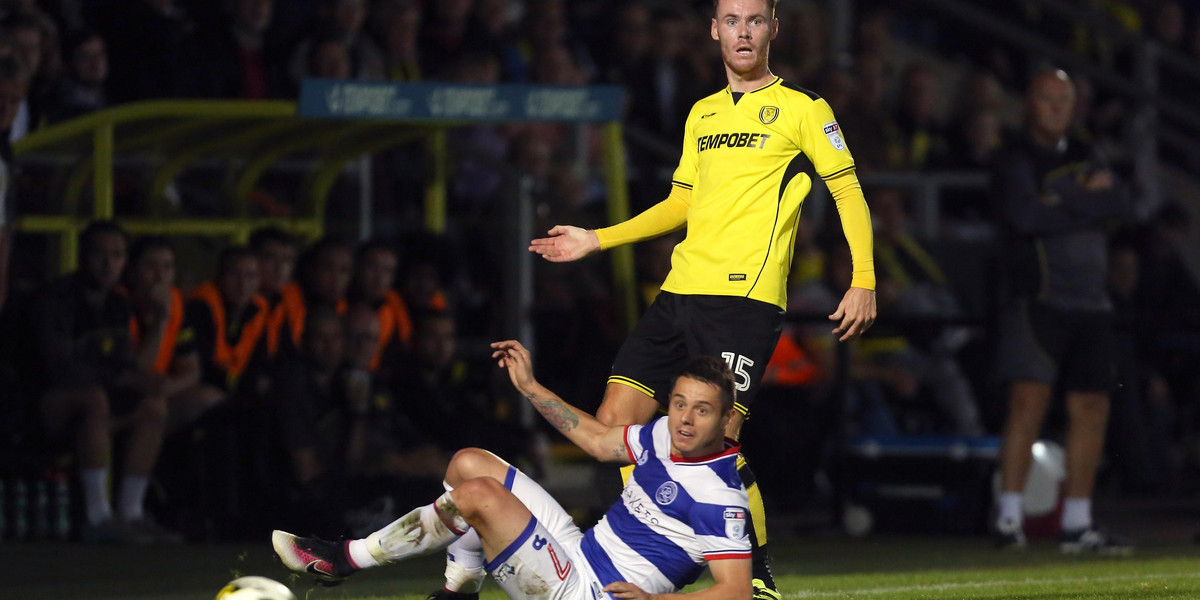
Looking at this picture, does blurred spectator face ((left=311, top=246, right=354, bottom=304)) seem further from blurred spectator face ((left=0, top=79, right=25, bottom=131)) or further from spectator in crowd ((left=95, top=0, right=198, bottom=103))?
blurred spectator face ((left=0, top=79, right=25, bottom=131))

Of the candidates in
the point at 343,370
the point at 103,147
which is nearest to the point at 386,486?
the point at 343,370

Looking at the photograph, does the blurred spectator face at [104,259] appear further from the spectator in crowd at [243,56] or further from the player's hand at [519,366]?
the player's hand at [519,366]

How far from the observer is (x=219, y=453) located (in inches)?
367

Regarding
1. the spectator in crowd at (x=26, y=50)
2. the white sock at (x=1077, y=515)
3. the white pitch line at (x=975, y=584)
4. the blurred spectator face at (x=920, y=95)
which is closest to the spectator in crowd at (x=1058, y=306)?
the white sock at (x=1077, y=515)

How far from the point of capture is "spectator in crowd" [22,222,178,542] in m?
9.09

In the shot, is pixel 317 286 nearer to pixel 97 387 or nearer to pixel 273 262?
pixel 273 262

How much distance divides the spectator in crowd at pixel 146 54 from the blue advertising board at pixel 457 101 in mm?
1153

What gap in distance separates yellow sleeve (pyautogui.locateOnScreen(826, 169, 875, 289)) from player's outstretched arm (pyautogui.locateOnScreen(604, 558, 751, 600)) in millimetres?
1050

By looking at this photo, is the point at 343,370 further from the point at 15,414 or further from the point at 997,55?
the point at 997,55

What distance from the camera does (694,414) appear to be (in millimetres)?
5195

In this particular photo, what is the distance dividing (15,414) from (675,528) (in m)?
4.94

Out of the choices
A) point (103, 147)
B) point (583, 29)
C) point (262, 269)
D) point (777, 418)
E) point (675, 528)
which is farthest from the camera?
point (583, 29)

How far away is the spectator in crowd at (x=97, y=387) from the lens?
29.8 feet

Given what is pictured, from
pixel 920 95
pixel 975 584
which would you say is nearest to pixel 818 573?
pixel 975 584
